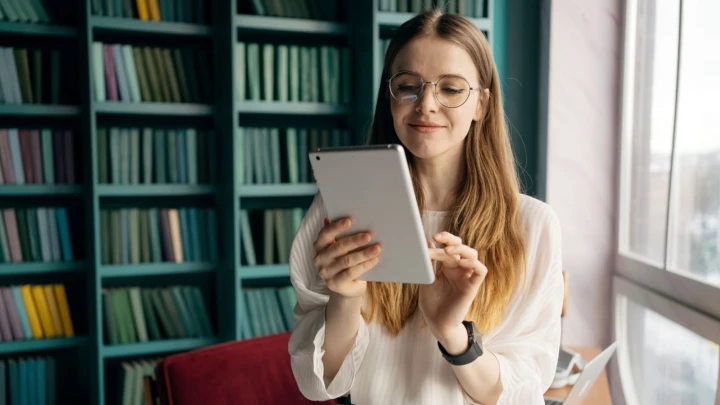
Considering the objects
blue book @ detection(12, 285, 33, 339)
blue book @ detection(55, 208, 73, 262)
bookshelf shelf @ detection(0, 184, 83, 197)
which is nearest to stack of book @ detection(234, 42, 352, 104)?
bookshelf shelf @ detection(0, 184, 83, 197)

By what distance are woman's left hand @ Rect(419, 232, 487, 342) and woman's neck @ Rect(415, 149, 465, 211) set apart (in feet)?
0.66

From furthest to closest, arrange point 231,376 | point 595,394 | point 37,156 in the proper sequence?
point 37,156
point 595,394
point 231,376

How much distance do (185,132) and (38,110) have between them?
59cm

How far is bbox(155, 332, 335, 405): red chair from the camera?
1.22 meters

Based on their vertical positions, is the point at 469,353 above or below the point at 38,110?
below

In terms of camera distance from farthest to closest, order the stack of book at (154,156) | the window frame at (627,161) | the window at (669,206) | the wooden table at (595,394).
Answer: the stack of book at (154,156), the window frame at (627,161), the window at (669,206), the wooden table at (595,394)

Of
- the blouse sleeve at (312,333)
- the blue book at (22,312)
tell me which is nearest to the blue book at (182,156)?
the blue book at (22,312)

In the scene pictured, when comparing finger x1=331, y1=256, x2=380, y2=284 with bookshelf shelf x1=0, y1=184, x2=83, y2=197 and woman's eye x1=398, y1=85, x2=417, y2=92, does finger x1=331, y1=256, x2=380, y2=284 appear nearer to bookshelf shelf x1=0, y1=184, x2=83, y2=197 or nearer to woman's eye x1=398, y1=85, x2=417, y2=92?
woman's eye x1=398, y1=85, x2=417, y2=92

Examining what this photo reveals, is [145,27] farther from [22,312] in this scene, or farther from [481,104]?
[481,104]

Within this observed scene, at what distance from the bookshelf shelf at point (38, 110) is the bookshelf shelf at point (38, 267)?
629 millimetres

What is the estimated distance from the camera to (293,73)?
2613 millimetres

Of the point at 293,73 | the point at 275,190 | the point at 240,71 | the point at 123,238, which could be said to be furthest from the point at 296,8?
the point at 123,238

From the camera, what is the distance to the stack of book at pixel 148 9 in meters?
2.42

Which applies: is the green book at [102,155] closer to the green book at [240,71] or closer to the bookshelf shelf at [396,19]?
the green book at [240,71]
